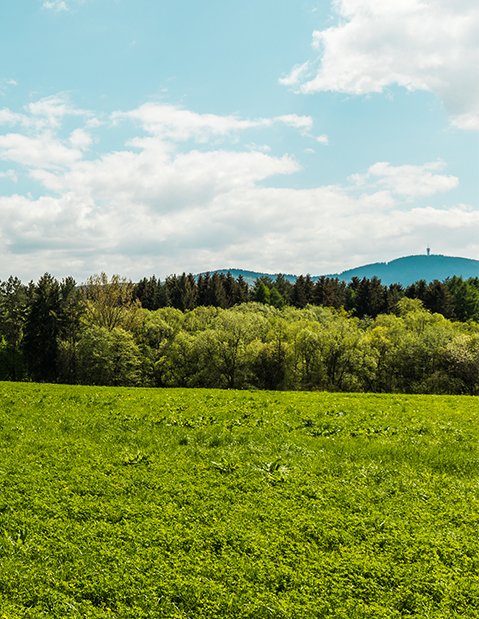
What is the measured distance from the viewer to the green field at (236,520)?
258 inches

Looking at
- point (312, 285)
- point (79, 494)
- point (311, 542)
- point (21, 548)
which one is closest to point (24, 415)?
point (79, 494)

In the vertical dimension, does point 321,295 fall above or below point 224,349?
above

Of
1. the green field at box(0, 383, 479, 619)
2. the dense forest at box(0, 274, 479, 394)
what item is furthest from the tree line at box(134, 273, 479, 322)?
the green field at box(0, 383, 479, 619)

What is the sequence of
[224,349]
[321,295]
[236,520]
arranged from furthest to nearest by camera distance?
[321,295], [224,349], [236,520]

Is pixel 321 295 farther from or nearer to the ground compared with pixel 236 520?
farther from the ground

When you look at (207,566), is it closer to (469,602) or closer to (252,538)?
(252,538)

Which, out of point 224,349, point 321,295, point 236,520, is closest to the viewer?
point 236,520

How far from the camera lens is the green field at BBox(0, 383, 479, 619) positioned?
21.5 ft

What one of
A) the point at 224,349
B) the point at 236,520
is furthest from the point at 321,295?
Answer: the point at 236,520

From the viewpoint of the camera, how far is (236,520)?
8.62 meters

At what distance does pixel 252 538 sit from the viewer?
799cm

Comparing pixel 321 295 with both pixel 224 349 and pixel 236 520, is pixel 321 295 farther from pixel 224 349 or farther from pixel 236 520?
pixel 236 520

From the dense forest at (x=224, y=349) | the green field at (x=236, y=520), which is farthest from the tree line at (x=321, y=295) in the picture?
the green field at (x=236, y=520)

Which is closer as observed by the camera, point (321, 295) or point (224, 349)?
point (224, 349)
